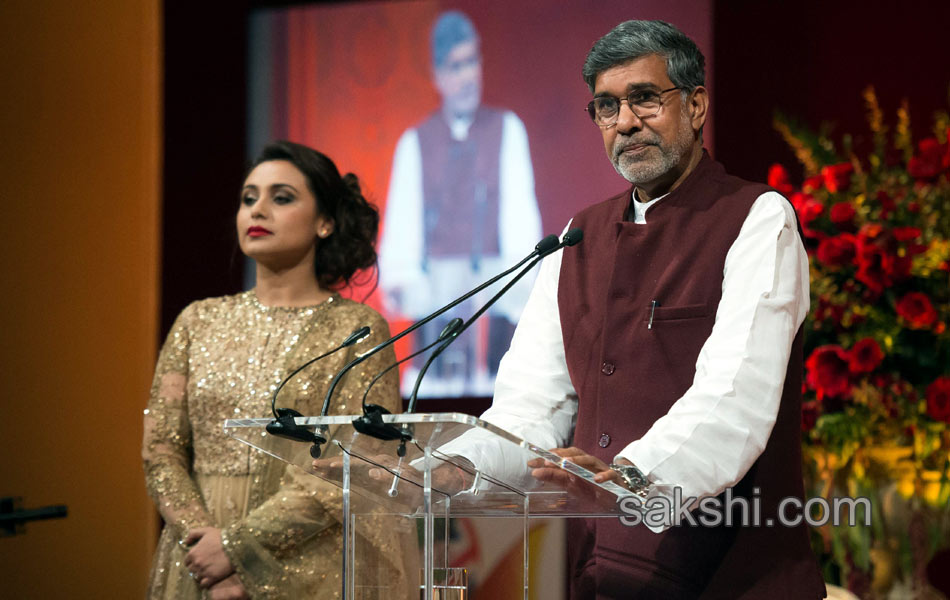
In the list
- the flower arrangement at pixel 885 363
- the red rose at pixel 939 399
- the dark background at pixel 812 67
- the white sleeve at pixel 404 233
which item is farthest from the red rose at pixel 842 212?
the white sleeve at pixel 404 233

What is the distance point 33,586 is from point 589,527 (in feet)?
10.2

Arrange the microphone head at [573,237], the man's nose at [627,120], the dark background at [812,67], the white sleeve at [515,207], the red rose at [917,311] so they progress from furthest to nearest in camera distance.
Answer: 1. the white sleeve at [515,207]
2. the dark background at [812,67]
3. the red rose at [917,311]
4. the man's nose at [627,120]
5. the microphone head at [573,237]

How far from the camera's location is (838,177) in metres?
3.10

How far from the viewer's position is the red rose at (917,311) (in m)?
2.90

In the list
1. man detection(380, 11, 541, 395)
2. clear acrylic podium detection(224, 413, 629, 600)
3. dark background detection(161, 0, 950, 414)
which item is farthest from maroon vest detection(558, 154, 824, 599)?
man detection(380, 11, 541, 395)

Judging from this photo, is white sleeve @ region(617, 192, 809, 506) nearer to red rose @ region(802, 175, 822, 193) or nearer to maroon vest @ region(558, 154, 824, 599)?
maroon vest @ region(558, 154, 824, 599)

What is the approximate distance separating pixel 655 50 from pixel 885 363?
1339 millimetres

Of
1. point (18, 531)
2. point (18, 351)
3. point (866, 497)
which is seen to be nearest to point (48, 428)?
point (18, 351)

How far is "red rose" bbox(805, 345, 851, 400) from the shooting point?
2975mm

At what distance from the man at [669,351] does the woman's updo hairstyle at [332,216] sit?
3.57 feet

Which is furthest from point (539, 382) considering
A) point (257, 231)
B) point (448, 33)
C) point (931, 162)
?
point (448, 33)

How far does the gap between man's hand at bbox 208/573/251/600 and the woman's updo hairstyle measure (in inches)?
33.6

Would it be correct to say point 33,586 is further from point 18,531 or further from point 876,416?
point 876,416

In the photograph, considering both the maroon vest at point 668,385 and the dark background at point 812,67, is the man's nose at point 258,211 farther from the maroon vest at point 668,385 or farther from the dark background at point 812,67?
the dark background at point 812,67
